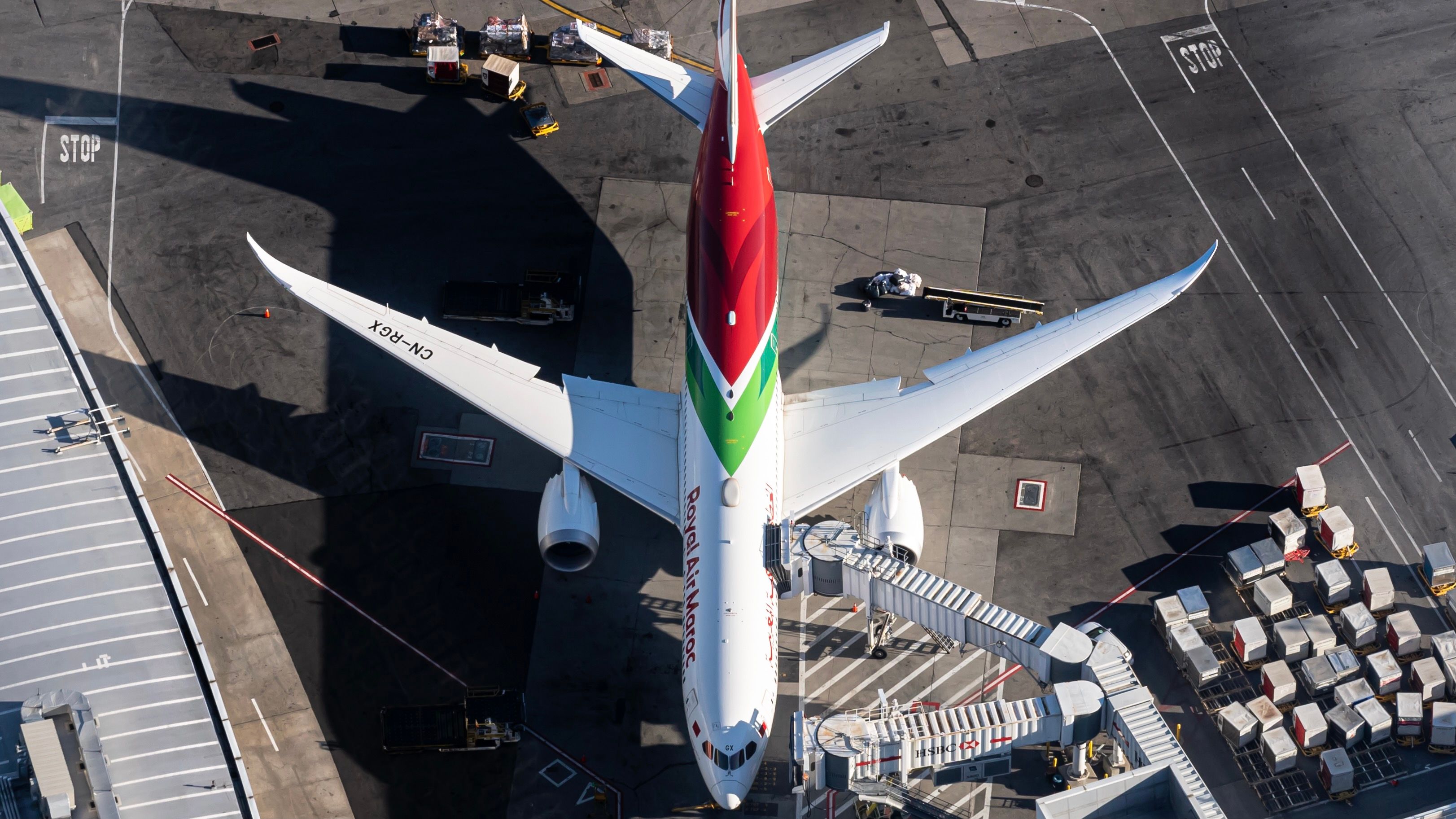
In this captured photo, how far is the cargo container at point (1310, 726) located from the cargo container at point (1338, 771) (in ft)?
2.56

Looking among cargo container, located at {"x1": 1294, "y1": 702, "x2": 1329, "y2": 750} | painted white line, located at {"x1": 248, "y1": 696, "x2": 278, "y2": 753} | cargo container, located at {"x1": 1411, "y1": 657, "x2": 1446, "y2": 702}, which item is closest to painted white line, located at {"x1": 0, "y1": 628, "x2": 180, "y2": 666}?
painted white line, located at {"x1": 248, "y1": 696, "x2": 278, "y2": 753}

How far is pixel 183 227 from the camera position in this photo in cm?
7706

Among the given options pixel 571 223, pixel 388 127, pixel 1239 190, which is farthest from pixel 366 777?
pixel 1239 190

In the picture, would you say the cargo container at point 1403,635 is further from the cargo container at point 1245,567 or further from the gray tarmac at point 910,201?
the cargo container at point 1245,567

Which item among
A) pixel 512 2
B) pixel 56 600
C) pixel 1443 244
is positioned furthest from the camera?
pixel 512 2

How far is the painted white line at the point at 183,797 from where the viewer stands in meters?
55.9

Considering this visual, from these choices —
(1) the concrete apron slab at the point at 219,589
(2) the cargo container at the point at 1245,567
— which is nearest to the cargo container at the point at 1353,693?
(2) the cargo container at the point at 1245,567

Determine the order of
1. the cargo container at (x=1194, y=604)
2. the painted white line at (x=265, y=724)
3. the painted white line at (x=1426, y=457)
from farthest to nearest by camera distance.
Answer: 1. the painted white line at (x=1426, y=457)
2. the cargo container at (x=1194, y=604)
3. the painted white line at (x=265, y=724)

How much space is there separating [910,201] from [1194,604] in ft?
86.4

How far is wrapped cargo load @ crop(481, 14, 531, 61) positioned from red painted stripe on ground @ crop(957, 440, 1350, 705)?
43987mm

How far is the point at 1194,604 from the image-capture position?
6419 cm

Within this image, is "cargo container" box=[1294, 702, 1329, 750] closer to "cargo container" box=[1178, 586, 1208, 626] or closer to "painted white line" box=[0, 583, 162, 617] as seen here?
"cargo container" box=[1178, 586, 1208, 626]

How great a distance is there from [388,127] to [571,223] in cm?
1245

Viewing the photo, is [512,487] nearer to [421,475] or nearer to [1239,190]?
[421,475]
